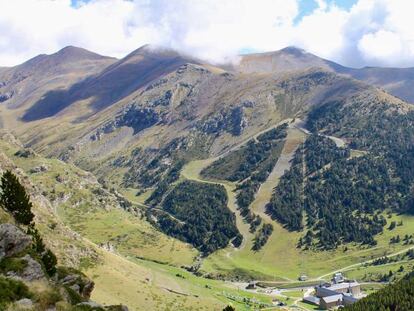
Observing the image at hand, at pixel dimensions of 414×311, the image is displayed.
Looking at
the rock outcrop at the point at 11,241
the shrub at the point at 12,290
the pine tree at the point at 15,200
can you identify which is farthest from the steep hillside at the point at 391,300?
the shrub at the point at 12,290

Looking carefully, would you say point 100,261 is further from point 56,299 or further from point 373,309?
point 56,299

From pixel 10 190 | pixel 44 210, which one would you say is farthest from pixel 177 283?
pixel 10 190

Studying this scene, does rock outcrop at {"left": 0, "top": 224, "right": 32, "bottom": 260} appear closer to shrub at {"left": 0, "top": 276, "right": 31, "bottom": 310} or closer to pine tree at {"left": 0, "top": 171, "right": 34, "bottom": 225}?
shrub at {"left": 0, "top": 276, "right": 31, "bottom": 310}

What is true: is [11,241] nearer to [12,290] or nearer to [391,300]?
[12,290]

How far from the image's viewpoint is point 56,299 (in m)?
44.2

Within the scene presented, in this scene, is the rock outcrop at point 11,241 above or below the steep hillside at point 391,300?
above

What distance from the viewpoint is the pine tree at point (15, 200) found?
7075cm

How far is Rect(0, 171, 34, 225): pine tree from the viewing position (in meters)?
70.8

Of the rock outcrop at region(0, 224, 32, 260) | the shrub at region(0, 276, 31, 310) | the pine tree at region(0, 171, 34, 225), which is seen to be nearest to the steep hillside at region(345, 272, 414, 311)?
the pine tree at region(0, 171, 34, 225)

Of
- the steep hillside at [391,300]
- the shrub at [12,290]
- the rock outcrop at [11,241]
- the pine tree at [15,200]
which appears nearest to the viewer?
the shrub at [12,290]

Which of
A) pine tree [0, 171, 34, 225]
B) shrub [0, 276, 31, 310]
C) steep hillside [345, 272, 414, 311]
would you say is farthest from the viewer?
steep hillside [345, 272, 414, 311]

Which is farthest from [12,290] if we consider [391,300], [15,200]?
[391,300]

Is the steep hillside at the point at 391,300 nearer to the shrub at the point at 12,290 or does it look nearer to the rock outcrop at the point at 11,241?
the rock outcrop at the point at 11,241

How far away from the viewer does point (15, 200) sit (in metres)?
71.6
